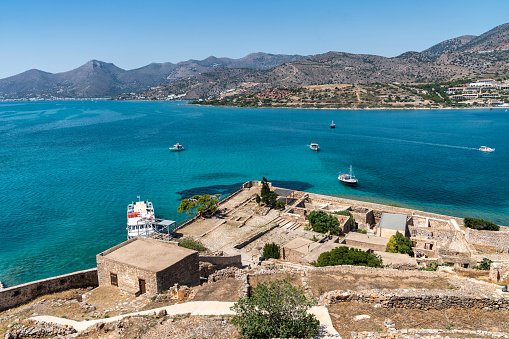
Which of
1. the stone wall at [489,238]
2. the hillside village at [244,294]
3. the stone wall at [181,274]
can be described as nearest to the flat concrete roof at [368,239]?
the hillside village at [244,294]

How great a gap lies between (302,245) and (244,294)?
39.6 ft

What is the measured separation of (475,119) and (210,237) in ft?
422

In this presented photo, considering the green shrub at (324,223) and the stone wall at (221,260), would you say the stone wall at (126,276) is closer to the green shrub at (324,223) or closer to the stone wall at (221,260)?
the stone wall at (221,260)

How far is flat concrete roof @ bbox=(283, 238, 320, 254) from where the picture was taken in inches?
946

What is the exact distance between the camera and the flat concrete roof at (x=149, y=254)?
15.6 m

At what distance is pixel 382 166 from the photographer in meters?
60.9

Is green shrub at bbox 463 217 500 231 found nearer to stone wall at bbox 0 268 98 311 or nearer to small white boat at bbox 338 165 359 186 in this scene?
small white boat at bbox 338 165 359 186

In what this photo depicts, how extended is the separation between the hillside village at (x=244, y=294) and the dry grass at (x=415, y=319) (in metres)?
0.03

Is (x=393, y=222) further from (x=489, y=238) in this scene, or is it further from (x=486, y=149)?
(x=486, y=149)

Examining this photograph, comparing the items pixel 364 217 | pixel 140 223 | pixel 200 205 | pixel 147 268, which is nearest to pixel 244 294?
pixel 147 268

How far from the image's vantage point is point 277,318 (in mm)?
10102

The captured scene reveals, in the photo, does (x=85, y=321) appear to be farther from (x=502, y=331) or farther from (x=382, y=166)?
(x=382, y=166)

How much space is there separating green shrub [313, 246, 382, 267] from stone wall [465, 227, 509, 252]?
34.8 feet

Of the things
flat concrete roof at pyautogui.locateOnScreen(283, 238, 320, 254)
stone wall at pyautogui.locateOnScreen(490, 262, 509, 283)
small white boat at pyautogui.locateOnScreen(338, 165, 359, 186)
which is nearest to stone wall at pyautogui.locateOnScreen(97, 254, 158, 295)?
flat concrete roof at pyautogui.locateOnScreen(283, 238, 320, 254)
